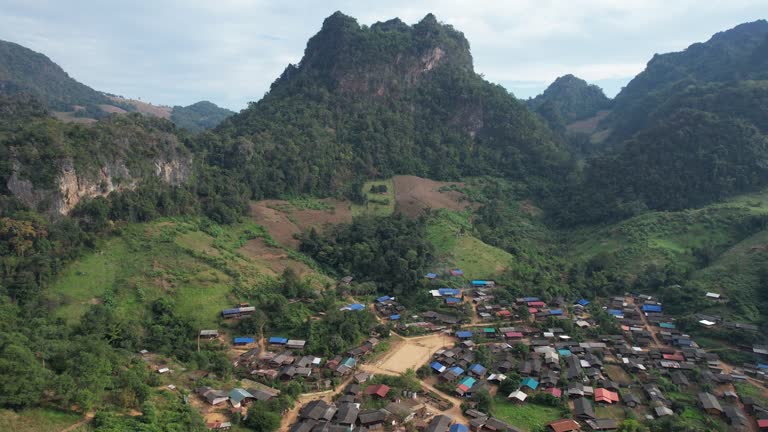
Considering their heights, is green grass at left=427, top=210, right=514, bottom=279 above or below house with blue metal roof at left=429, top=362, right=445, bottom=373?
above

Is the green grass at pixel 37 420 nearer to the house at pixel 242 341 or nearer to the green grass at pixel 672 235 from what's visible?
→ the house at pixel 242 341

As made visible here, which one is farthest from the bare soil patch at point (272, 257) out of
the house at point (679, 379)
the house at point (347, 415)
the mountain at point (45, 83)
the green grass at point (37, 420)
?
the mountain at point (45, 83)

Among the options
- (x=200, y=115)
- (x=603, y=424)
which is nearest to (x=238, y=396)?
(x=603, y=424)

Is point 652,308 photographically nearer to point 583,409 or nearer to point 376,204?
point 583,409

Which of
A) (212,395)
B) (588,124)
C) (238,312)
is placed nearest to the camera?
(212,395)

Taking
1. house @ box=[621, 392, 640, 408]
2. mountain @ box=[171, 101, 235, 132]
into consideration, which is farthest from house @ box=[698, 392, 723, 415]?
mountain @ box=[171, 101, 235, 132]

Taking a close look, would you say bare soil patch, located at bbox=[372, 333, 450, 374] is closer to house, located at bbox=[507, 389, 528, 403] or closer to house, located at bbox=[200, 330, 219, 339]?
→ house, located at bbox=[507, 389, 528, 403]
